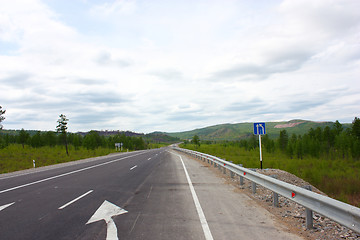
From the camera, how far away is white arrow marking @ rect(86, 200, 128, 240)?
462cm

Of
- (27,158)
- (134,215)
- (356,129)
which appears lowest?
(27,158)

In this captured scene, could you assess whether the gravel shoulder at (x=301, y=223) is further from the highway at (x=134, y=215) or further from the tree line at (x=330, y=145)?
the tree line at (x=330, y=145)

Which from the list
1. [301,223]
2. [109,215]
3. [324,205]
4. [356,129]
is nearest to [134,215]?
[109,215]

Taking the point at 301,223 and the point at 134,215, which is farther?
the point at 134,215

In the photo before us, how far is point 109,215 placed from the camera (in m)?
5.86

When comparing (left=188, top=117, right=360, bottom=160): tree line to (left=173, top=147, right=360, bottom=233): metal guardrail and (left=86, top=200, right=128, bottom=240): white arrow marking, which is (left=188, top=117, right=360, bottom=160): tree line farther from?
(left=86, top=200, right=128, bottom=240): white arrow marking

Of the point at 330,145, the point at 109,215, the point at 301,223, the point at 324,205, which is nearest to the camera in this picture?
the point at 324,205

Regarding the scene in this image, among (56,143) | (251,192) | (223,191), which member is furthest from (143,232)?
(56,143)

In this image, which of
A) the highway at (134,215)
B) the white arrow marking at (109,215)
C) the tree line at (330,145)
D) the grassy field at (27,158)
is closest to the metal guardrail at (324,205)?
the highway at (134,215)

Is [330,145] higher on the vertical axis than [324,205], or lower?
lower

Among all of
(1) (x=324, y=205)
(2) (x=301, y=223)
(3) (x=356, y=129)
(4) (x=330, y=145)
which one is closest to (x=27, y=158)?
(2) (x=301, y=223)

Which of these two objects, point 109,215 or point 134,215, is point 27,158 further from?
point 134,215

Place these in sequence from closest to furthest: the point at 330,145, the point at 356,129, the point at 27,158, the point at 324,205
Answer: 1. the point at 324,205
2. the point at 27,158
3. the point at 356,129
4. the point at 330,145

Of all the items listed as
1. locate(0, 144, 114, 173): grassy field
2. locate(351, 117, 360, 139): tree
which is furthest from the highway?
locate(351, 117, 360, 139): tree
